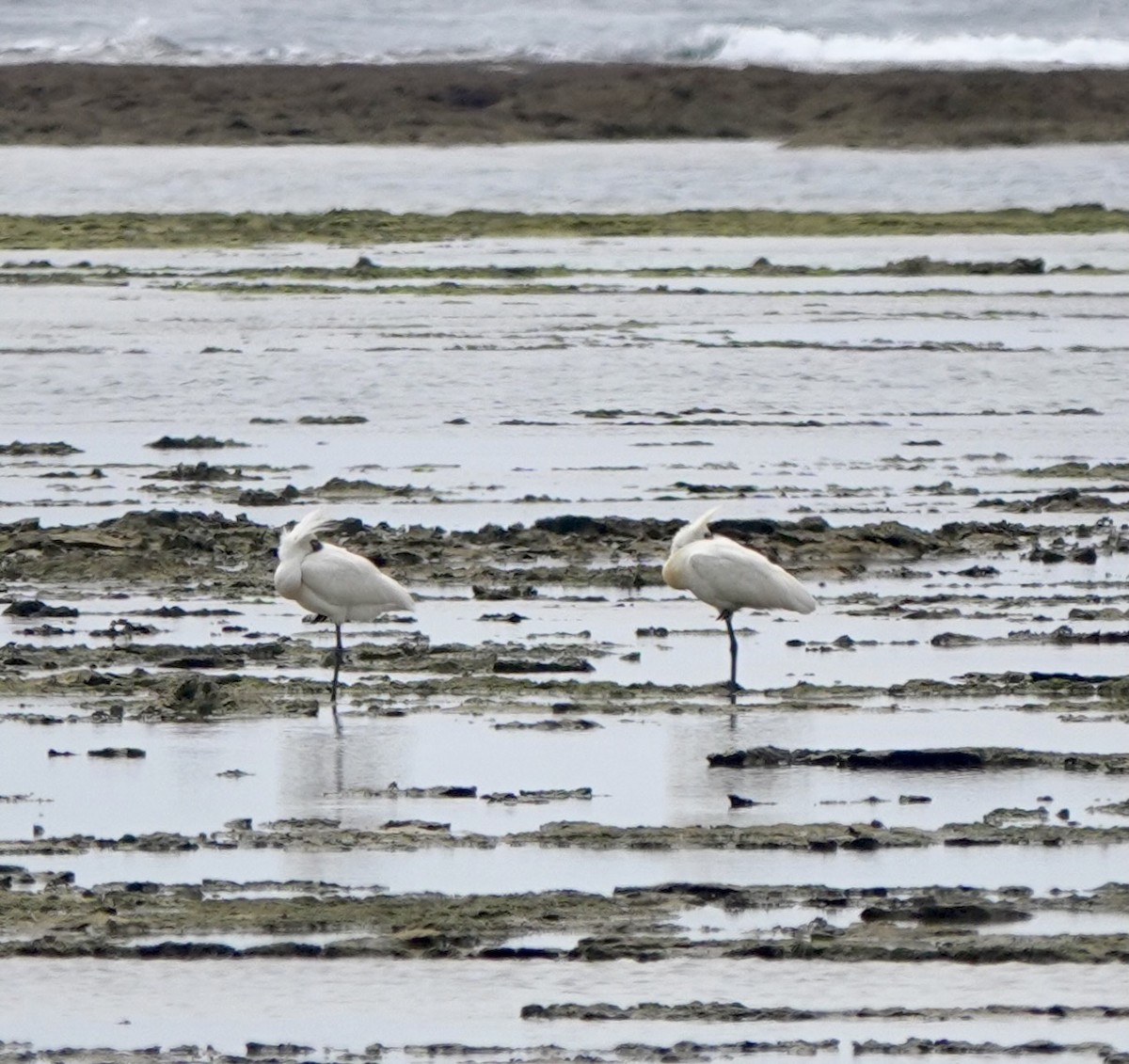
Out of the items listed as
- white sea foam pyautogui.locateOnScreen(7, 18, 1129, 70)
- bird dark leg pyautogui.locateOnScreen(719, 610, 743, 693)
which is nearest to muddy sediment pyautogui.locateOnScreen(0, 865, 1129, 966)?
bird dark leg pyautogui.locateOnScreen(719, 610, 743, 693)

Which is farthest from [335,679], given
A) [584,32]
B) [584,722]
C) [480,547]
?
[584,32]

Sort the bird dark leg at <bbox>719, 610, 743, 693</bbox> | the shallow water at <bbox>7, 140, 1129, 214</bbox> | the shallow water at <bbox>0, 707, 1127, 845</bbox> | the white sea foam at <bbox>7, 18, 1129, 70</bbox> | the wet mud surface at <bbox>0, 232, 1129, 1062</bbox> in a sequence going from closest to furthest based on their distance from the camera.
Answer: the wet mud surface at <bbox>0, 232, 1129, 1062</bbox> → the shallow water at <bbox>0, 707, 1127, 845</bbox> → the bird dark leg at <bbox>719, 610, 743, 693</bbox> → the shallow water at <bbox>7, 140, 1129, 214</bbox> → the white sea foam at <bbox>7, 18, 1129, 70</bbox>

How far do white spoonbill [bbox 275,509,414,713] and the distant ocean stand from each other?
215 feet

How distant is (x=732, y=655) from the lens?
1327 cm

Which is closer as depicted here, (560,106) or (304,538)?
(304,538)

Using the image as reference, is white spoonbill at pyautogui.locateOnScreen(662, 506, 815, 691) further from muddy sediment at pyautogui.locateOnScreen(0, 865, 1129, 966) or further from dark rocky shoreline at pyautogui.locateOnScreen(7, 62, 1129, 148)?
dark rocky shoreline at pyautogui.locateOnScreen(7, 62, 1129, 148)

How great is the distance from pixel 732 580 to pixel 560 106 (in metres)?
58.0

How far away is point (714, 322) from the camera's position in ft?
107

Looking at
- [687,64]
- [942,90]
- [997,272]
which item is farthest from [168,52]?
[997,272]

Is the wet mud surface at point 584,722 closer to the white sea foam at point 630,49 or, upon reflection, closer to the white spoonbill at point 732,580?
the white spoonbill at point 732,580

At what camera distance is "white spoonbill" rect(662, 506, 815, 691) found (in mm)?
13609

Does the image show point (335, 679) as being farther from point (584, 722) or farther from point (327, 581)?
point (584, 722)

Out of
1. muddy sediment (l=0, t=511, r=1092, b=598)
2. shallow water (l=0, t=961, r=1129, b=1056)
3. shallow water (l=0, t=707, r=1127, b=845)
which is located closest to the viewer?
shallow water (l=0, t=961, r=1129, b=1056)

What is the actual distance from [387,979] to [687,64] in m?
70.5
